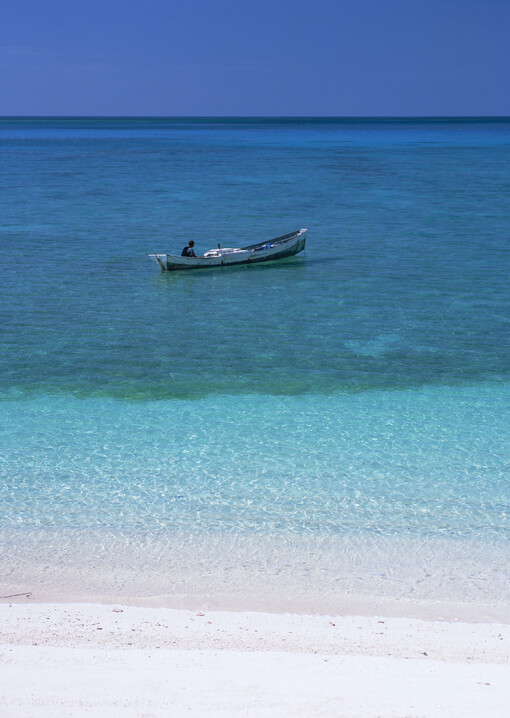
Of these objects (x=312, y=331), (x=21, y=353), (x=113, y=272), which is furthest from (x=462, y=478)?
(x=113, y=272)

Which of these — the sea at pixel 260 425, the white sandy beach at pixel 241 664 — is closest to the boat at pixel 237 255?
the sea at pixel 260 425

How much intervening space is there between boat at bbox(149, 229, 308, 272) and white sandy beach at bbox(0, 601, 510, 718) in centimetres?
2317

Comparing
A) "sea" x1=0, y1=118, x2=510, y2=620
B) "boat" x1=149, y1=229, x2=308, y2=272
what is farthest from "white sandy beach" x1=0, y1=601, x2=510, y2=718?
"boat" x1=149, y1=229, x2=308, y2=272

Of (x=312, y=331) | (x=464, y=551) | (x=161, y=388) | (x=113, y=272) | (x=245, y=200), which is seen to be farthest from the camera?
(x=245, y=200)

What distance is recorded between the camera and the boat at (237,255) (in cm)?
3221

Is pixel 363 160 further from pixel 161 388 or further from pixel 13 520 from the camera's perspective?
pixel 13 520

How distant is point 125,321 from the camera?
25.3m

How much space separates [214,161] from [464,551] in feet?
299

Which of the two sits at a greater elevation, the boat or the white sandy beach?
the boat

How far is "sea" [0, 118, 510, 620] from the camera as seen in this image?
11297 millimetres

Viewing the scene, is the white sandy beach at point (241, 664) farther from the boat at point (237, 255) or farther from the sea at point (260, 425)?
the boat at point (237, 255)

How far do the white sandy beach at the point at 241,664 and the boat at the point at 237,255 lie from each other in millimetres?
23171

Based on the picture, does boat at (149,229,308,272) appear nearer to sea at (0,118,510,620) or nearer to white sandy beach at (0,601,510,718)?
sea at (0,118,510,620)

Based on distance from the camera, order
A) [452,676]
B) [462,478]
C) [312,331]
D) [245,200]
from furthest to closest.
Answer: [245,200], [312,331], [462,478], [452,676]
